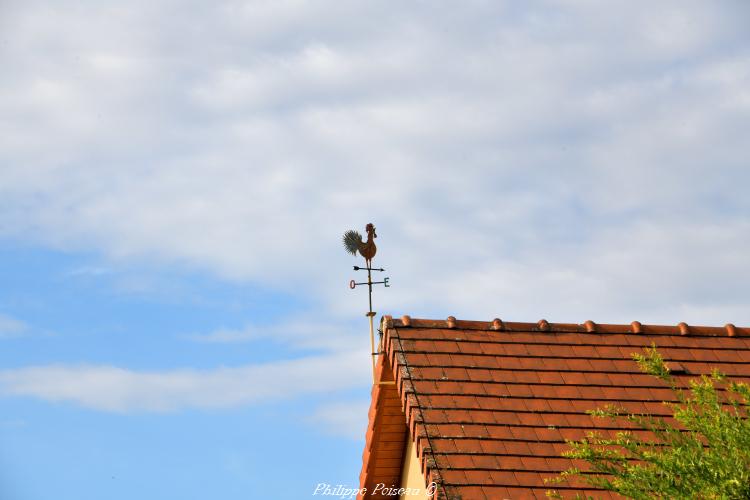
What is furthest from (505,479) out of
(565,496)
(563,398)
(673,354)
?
(673,354)

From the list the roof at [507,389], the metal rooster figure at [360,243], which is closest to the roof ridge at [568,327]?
the roof at [507,389]

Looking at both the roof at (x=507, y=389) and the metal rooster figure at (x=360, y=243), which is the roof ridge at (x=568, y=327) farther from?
the metal rooster figure at (x=360, y=243)

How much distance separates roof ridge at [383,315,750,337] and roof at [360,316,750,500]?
0.04ft

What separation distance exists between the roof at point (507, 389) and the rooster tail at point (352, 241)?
90.3 inches

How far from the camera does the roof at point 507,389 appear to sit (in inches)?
461

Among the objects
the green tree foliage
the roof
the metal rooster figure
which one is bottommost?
the green tree foliage

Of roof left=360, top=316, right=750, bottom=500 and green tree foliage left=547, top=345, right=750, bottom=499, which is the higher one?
roof left=360, top=316, right=750, bottom=500

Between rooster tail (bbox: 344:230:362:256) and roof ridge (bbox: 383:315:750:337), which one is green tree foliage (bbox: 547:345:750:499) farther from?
rooster tail (bbox: 344:230:362:256)

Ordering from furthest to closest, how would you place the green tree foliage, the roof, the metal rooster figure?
the metal rooster figure
the roof
the green tree foliage

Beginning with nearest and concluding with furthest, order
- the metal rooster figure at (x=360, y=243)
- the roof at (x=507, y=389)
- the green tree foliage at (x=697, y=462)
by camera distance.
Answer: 1. the green tree foliage at (x=697, y=462)
2. the roof at (x=507, y=389)
3. the metal rooster figure at (x=360, y=243)

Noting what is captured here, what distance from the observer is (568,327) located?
13938mm

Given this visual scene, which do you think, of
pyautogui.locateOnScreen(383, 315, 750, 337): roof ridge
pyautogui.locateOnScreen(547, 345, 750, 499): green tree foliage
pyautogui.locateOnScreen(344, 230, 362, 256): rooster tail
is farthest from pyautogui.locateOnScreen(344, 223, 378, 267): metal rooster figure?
pyautogui.locateOnScreen(547, 345, 750, 499): green tree foliage

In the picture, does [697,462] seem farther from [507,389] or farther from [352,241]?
[352,241]

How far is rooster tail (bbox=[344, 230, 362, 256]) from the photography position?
15.4 m
